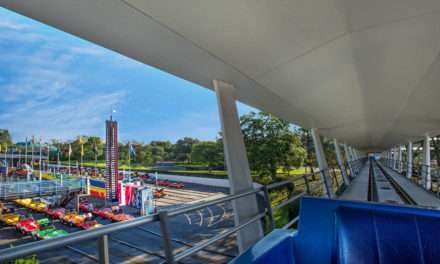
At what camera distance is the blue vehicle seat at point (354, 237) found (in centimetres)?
113

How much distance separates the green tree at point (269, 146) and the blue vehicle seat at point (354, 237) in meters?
11.2

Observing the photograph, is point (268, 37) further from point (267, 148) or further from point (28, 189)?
point (28, 189)

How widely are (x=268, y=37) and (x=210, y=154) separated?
1525 centimetres

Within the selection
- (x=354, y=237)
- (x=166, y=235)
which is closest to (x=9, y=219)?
(x=166, y=235)

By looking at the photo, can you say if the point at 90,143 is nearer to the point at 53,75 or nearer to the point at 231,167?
the point at 53,75

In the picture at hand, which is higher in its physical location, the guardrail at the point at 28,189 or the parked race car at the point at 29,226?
the guardrail at the point at 28,189

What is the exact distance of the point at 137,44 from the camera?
1693 mm

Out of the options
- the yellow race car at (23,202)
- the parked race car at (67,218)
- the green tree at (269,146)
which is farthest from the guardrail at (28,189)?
the green tree at (269,146)

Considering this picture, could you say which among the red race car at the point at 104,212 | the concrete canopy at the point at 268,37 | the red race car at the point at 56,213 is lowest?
the red race car at the point at 104,212

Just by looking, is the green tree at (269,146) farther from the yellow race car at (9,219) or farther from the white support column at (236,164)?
the yellow race car at (9,219)

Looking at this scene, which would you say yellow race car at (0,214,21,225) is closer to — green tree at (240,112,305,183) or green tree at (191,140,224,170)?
green tree at (191,140,224,170)

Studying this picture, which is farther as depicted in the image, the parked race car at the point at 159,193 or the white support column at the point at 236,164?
the parked race car at the point at 159,193

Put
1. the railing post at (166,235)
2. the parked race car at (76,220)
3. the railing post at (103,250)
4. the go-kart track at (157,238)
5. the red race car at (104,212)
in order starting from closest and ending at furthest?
the railing post at (103,250) → the railing post at (166,235) → the go-kart track at (157,238) → the parked race car at (76,220) → the red race car at (104,212)

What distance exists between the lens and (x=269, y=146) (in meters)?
12.9
